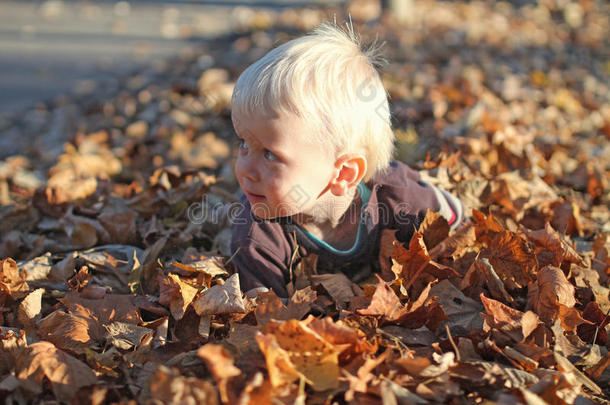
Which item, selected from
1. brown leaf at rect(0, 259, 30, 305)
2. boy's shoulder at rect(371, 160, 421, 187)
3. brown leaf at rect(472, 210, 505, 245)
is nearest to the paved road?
brown leaf at rect(0, 259, 30, 305)

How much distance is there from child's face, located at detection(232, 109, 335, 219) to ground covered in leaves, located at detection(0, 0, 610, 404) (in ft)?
1.10

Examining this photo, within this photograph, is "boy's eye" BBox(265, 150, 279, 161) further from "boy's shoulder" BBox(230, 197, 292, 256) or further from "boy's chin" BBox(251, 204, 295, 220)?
"boy's shoulder" BBox(230, 197, 292, 256)

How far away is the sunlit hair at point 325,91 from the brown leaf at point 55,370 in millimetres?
925

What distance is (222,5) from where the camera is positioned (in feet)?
35.6

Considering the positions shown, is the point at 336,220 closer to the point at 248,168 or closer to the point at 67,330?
the point at 248,168

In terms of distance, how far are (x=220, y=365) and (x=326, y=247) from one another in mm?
937

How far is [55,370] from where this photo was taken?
4.90 feet

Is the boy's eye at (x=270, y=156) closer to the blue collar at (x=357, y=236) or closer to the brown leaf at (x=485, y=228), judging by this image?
the blue collar at (x=357, y=236)

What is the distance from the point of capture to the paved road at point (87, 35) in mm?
6364

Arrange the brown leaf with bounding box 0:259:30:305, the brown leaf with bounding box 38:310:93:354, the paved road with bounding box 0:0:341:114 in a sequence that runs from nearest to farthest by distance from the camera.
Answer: the brown leaf with bounding box 38:310:93:354
the brown leaf with bounding box 0:259:30:305
the paved road with bounding box 0:0:341:114

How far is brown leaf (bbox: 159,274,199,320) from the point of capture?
1810 millimetres

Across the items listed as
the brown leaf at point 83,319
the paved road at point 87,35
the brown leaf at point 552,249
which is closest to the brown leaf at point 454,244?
the brown leaf at point 552,249

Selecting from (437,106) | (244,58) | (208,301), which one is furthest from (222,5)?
(208,301)

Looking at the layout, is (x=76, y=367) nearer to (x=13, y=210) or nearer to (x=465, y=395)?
(x=465, y=395)
